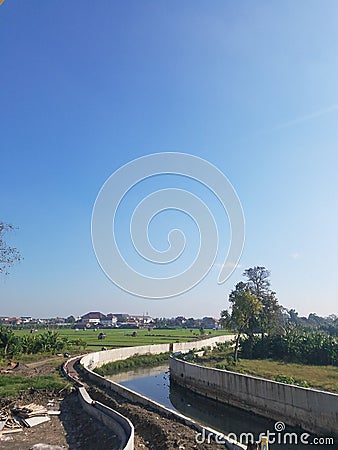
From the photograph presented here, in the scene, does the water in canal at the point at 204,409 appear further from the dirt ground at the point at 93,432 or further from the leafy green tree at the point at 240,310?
the leafy green tree at the point at 240,310

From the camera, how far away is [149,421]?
37.6 feet

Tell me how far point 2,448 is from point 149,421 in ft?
13.8

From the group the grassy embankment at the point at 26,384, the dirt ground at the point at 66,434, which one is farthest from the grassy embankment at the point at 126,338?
the dirt ground at the point at 66,434

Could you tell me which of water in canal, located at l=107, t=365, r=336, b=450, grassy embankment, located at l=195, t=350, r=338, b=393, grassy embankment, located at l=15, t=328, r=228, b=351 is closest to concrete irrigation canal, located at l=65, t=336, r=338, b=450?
water in canal, located at l=107, t=365, r=336, b=450

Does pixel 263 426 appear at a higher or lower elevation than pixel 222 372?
lower

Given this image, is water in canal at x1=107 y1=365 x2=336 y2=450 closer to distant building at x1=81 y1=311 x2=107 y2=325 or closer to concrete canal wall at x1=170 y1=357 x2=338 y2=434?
concrete canal wall at x1=170 y1=357 x2=338 y2=434

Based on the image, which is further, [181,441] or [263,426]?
[263,426]

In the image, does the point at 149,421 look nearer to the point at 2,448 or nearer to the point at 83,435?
the point at 83,435

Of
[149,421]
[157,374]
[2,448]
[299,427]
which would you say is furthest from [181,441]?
[157,374]

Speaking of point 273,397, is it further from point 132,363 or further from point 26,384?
point 132,363

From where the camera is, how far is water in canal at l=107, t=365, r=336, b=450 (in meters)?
13.9

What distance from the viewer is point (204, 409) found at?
1822 centimetres

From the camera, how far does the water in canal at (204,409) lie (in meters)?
13.9

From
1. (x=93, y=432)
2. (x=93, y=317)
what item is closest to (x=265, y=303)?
(x=93, y=432)
